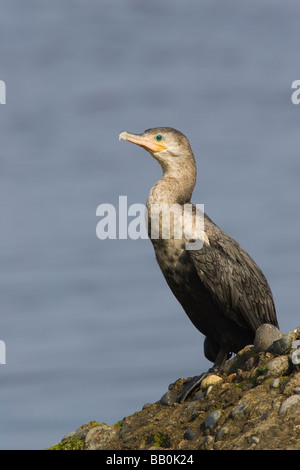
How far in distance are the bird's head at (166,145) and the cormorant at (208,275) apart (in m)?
0.01

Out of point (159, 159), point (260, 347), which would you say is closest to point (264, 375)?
point (260, 347)

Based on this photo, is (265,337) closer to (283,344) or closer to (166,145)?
(283,344)

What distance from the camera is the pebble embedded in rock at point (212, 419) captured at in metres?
9.48

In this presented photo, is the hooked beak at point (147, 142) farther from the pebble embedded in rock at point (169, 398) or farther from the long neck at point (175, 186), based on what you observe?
the pebble embedded in rock at point (169, 398)

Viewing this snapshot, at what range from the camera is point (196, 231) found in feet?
36.7

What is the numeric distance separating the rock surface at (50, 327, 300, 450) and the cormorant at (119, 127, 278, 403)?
1.31 ft

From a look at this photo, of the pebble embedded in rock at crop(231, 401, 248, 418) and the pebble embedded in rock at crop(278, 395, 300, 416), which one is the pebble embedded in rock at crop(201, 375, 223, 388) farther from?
the pebble embedded in rock at crop(278, 395, 300, 416)

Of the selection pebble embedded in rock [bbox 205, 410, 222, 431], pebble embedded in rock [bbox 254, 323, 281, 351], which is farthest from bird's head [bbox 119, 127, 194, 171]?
pebble embedded in rock [bbox 205, 410, 222, 431]

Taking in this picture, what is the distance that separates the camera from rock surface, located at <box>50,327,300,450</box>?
8.84 metres

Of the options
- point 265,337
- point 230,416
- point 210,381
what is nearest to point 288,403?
point 230,416

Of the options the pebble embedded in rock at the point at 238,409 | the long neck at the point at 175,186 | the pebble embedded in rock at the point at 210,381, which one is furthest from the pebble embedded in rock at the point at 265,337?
the long neck at the point at 175,186

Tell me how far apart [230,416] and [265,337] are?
4.50 ft
